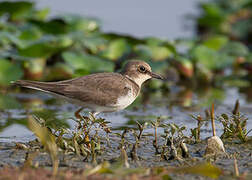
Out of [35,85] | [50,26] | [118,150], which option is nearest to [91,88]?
[35,85]

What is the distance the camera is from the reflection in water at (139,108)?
6.69 m

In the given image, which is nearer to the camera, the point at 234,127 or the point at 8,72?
the point at 234,127

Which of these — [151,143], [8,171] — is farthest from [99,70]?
[8,171]

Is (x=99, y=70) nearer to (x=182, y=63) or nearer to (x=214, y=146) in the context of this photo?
(x=182, y=63)

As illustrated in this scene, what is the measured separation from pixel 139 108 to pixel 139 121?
3.26 feet

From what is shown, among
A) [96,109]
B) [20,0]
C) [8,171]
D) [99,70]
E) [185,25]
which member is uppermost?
[185,25]

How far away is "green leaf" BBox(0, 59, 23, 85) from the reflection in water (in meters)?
0.27

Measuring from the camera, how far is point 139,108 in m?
7.89

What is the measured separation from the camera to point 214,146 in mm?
4957

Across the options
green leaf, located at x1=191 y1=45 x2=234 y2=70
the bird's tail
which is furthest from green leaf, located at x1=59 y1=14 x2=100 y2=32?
the bird's tail

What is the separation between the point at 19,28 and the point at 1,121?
11.8 ft

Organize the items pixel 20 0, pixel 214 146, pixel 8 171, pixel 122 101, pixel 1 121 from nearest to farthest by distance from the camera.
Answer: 1. pixel 8 171
2. pixel 214 146
3. pixel 122 101
4. pixel 1 121
5. pixel 20 0

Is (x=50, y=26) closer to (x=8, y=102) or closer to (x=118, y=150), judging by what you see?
(x=8, y=102)

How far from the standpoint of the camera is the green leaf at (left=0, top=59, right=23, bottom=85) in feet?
27.7
